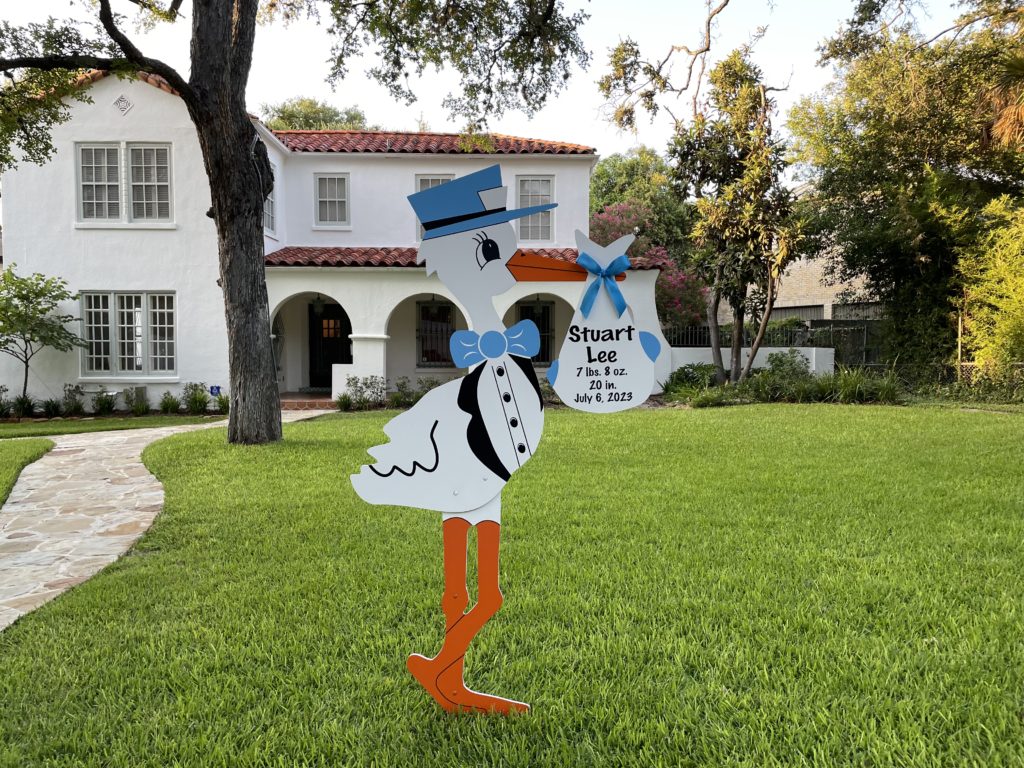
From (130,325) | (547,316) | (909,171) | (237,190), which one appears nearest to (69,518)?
(237,190)

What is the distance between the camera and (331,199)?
16312 mm

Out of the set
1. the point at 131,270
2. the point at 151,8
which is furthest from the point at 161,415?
the point at 151,8

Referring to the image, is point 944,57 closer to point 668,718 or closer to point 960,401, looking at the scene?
point 960,401

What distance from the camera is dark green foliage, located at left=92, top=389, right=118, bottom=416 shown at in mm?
13898

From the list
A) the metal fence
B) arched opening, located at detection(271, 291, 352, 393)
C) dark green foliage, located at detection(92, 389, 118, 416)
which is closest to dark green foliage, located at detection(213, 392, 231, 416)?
dark green foliage, located at detection(92, 389, 118, 416)

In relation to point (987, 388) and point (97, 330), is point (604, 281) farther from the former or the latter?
point (987, 388)

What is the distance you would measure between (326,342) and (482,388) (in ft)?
51.0

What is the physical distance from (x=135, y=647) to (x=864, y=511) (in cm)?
548

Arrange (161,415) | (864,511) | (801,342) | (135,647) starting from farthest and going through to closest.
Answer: (801,342)
(161,415)
(864,511)
(135,647)

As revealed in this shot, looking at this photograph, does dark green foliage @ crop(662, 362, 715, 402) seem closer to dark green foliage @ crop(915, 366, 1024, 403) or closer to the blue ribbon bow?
dark green foliage @ crop(915, 366, 1024, 403)

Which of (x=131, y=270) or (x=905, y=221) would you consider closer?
(x=131, y=270)

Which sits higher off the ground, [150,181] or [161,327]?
[150,181]

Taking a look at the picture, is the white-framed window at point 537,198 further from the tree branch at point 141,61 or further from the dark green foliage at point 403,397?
the tree branch at point 141,61

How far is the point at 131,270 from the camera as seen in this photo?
14.3 metres
